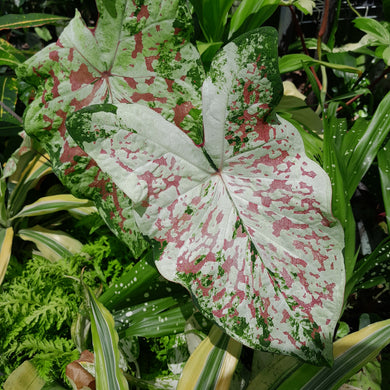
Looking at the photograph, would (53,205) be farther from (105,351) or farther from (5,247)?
(105,351)

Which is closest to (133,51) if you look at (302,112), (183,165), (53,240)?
(183,165)

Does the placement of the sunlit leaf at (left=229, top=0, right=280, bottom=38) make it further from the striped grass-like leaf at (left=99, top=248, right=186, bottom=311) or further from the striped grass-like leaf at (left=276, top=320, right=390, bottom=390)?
the striped grass-like leaf at (left=276, top=320, right=390, bottom=390)

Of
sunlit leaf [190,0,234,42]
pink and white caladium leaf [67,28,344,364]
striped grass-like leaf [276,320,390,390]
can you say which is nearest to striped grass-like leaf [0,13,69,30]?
sunlit leaf [190,0,234,42]

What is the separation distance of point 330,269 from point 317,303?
5 centimetres

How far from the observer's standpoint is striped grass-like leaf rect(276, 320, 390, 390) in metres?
0.59

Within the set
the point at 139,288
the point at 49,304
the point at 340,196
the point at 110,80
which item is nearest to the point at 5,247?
the point at 49,304

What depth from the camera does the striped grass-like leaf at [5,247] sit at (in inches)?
34.8

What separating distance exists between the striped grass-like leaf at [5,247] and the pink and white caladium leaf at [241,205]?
1.79 feet

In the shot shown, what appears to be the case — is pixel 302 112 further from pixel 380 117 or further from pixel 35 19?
pixel 35 19

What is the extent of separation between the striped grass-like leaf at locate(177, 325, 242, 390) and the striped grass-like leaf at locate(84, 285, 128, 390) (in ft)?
0.34

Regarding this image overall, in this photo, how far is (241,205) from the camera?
545 millimetres

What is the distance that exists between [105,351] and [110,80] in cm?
46

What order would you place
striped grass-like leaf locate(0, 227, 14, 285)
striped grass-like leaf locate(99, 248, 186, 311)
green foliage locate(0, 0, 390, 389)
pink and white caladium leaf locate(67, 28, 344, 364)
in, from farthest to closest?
striped grass-like leaf locate(0, 227, 14, 285) → striped grass-like leaf locate(99, 248, 186, 311) → green foliage locate(0, 0, 390, 389) → pink and white caladium leaf locate(67, 28, 344, 364)

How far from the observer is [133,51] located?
0.60m
